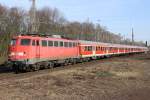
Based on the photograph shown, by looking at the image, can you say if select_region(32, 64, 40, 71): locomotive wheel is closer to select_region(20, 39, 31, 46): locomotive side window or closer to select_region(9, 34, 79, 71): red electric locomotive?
select_region(9, 34, 79, 71): red electric locomotive

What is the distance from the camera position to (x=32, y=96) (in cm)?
1420

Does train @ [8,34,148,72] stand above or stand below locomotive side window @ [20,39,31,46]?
below

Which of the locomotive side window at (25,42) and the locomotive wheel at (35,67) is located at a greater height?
the locomotive side window at (25,42)

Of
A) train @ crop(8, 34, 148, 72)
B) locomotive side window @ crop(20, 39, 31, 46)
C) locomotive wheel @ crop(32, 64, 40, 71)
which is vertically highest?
locomotive side window @ crop(20, 39, 31, 46)

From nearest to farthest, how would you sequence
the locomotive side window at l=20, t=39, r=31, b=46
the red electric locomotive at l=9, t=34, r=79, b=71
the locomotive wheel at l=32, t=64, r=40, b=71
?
the red electric locomotive at l=9, t=34, r=79, b=71 → the locomotive side window at l=20, t=39, r=31, b=46 → the locomotive wheel at l=32, t=64, r=40, b=71

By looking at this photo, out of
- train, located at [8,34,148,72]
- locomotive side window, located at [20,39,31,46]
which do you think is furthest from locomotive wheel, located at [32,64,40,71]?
locomotive side window, located at [20,39,31,46]

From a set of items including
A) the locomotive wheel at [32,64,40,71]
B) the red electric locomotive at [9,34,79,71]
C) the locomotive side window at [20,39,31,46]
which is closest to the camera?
the red electric locomotive at [9,34,79,71]

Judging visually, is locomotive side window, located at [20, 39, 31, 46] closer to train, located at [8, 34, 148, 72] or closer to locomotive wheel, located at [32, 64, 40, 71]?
train, located at [8, 34, 148, 72]

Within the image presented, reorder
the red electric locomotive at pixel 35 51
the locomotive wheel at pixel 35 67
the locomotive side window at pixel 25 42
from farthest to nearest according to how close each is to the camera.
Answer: the locomotive wheel at pixel 35 67 → the locomotive side window at pixel 25 42 → the red electric locomotive at pixel 35 51

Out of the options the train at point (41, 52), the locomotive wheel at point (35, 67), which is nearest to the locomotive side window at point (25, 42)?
the train at point (41, 52)

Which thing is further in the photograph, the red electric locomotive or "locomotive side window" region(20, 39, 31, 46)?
"locomotive side window" region(20, 39, 31, 46)

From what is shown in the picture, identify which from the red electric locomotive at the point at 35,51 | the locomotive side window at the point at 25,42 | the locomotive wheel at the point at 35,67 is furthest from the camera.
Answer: the locomotive wheel at the point at 35,67

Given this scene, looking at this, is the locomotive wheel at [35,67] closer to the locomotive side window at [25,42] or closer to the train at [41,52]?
the train at [41,52]

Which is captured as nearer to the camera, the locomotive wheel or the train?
the train
